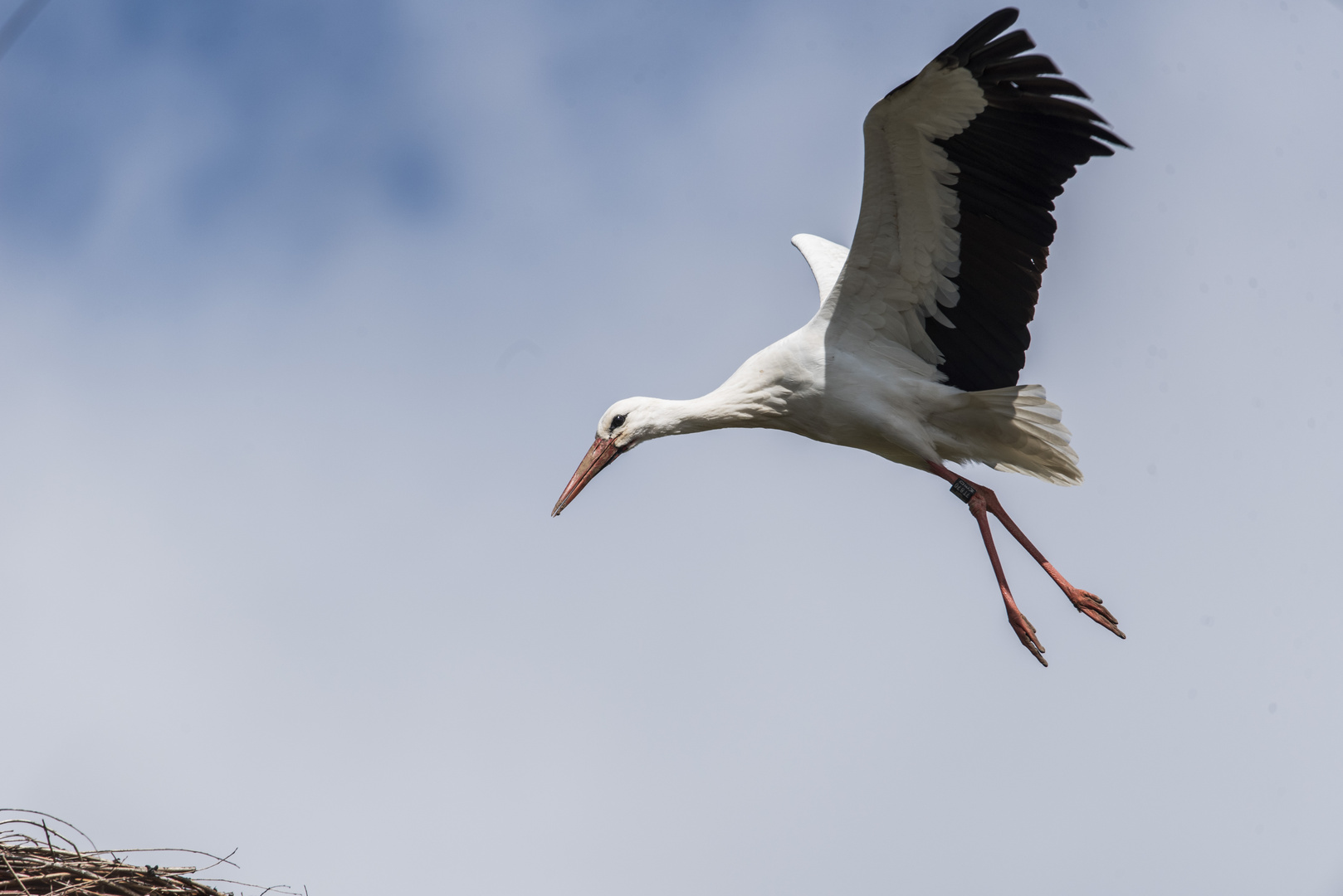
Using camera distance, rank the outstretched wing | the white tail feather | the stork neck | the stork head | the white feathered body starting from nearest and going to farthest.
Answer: the outstretched wing → the white feathered body → the white tail feather → the stork neck → the stork head

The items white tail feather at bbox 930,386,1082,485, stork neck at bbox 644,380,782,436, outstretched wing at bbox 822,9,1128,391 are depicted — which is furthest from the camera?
stork neck at bbox 644,380,782,436

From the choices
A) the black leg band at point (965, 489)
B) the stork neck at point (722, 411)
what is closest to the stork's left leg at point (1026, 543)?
the black leg band at point (965, 489)

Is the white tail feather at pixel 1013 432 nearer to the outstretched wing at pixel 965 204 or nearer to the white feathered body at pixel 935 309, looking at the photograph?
the white feathered body at pixel 935 309

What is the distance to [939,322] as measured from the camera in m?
6.63

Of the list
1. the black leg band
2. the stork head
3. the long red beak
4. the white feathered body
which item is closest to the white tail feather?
the white feathered body

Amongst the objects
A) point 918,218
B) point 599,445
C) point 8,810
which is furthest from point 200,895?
point 918,218

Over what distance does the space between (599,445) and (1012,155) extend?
2.60 meters

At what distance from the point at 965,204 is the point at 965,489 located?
1.42 meters

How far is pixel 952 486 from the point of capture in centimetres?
669

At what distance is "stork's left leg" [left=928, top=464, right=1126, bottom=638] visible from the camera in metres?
6.26

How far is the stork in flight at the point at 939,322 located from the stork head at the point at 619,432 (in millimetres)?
11

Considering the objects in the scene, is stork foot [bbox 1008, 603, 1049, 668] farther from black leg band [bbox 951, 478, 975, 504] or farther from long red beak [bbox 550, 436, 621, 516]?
long red beak [bbox 550, 436, 621, 516]

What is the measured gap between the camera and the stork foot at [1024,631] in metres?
6.05

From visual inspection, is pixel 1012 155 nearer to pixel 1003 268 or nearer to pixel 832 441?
pixel 1003 268
